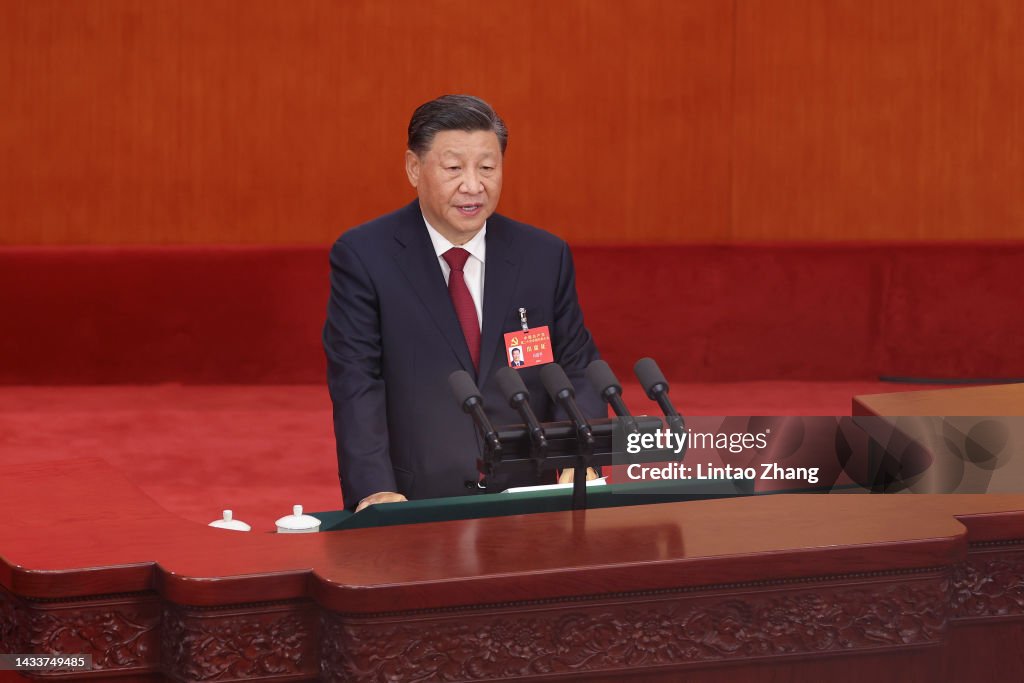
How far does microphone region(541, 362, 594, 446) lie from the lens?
1.69 meters

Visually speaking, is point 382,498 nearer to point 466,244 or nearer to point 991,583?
point 466,244

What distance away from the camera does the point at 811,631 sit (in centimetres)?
165

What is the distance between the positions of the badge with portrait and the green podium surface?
40cm

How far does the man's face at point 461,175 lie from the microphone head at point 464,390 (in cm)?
57

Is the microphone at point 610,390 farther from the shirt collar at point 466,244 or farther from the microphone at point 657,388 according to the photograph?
the shirt collar at point 466,244

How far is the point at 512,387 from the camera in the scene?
1673 mm

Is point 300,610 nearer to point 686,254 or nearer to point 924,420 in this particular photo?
point 924,420

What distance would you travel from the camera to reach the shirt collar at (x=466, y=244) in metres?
2.31

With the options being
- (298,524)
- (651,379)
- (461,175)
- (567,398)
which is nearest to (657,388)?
(651,379)

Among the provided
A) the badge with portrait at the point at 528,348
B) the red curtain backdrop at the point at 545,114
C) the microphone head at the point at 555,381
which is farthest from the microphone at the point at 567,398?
the red curtain backdrop at the point at 545,114

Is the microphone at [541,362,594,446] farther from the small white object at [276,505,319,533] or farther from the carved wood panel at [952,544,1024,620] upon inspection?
the carved wood panel at [952,544,1024,620]

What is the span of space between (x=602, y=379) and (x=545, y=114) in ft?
11.4

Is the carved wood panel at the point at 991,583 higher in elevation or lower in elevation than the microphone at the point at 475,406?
lower

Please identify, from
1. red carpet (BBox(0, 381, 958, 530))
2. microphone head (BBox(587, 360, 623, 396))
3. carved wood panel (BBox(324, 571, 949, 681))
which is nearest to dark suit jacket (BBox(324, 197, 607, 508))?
microphone head (BBox(587, 360, 623, 396))
